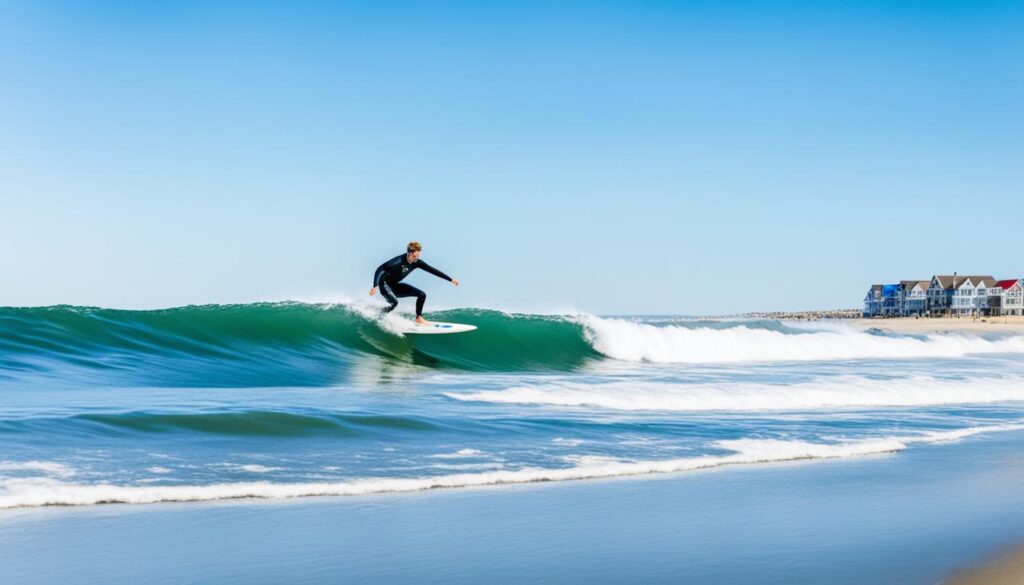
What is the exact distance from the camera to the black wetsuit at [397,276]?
15.2 m

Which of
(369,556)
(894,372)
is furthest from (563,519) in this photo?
(894,372)

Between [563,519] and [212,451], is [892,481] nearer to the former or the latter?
[563,519]

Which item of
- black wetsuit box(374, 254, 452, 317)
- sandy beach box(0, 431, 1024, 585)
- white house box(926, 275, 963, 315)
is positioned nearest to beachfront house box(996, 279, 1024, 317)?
white house box(926, 275, 963, 315)

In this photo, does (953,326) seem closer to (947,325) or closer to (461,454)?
(947,325)

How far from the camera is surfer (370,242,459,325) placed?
15.0m

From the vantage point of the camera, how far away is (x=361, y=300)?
19922 mm

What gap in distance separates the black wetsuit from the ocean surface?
1.29 metres

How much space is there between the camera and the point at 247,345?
16.3 m

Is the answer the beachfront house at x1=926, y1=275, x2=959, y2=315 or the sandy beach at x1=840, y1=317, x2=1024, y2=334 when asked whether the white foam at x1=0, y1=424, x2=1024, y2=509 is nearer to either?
the sandy beach at x1=840, y1=317, x2=1024, y2=334

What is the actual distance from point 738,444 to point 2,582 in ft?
19.1

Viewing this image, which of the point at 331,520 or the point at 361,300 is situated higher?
the point at 361,300

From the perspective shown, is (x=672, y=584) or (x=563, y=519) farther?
(x=563, y=519)

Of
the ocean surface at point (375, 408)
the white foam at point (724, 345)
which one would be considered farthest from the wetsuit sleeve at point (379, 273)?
the white foam at point (724, 345)

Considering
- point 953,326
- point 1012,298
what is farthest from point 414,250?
point 1012,298
